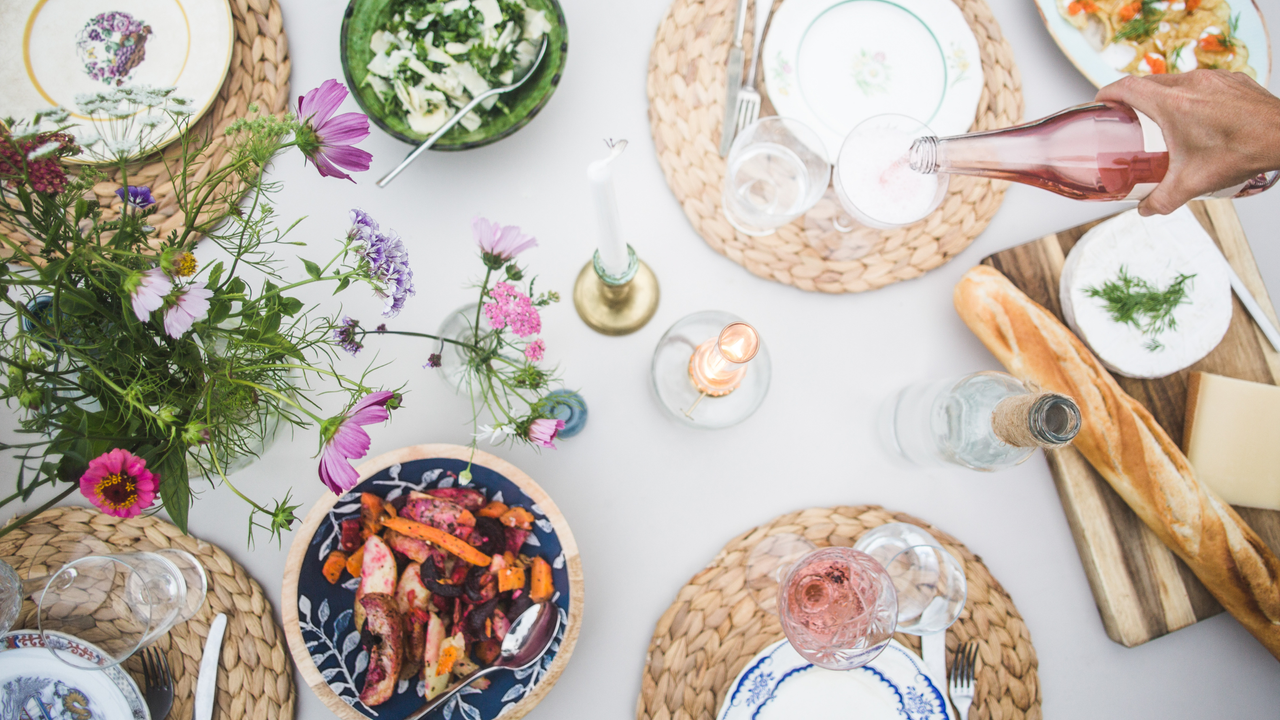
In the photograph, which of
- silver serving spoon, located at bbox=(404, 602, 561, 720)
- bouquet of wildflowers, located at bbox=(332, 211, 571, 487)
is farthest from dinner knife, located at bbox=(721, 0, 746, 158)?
silver serving spoon, located at bbox=(404, 602, 561, 720)

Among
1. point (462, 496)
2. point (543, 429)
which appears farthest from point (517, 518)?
point (543, 429)

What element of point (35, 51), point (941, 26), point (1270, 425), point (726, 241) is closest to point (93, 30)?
point (35, 51)

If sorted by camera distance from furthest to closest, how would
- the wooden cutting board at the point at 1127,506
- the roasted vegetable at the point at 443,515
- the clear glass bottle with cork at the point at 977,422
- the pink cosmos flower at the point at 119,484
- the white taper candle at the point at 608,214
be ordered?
the wooden cutting board at the point at 1127,506 < the roasted vegetable at the point at 443,515 < the clear glass bottle with cork at the point at 977,422 < the white taper candle at the point at 608,214 < the pink cosmos flower at the point at 119,484

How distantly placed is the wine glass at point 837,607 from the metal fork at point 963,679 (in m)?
0.20

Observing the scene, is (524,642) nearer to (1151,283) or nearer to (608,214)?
(608,214)

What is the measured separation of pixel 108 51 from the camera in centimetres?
84

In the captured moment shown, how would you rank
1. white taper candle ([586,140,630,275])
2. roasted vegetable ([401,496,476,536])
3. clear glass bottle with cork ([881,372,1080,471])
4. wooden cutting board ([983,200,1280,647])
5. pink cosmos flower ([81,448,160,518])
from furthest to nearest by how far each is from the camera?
wooden cutting board ([983,200,1280,647]) → roasted vegetable ([401,496,476,536]) → clear glass bottle with cork ([881,372,1080,471]) → white taper candle ([586,140,630,275]) → pink cosmos flower ([81,448,160,518])

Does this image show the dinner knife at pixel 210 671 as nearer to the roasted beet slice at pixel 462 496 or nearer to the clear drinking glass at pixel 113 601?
the clear drinking glass at pixel 113 601

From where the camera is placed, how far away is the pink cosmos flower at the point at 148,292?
1.44ft

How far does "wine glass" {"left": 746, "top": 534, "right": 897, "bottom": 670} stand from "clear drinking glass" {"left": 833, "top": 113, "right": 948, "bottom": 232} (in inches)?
17.0

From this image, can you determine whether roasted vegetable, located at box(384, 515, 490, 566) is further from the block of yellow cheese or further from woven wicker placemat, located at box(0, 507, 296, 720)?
the block of yellow cheese

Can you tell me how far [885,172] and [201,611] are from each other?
1049 millimetres

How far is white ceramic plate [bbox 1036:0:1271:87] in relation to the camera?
0.90 metres

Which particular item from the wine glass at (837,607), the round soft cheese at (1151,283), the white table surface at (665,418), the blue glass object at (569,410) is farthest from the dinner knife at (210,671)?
the round soft cheese at (1151,283)
